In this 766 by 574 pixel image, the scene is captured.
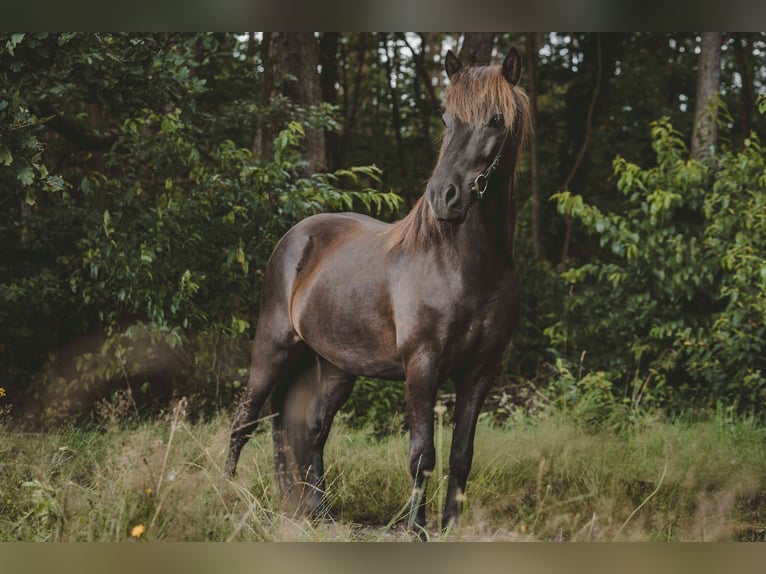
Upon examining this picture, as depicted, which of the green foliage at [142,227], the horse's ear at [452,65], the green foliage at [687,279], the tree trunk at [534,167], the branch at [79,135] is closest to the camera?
the horse's ear at [452,65]

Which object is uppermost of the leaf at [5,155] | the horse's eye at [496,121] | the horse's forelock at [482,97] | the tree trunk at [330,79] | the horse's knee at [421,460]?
the tree trunk at [330,79]

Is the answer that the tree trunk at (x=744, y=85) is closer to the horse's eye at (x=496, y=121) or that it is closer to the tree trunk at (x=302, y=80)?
the tree trunk at (x=302, y=80)

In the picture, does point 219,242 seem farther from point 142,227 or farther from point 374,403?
point 374,403

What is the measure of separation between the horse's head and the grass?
1.39 metres

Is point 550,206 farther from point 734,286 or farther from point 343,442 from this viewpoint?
point 343,442

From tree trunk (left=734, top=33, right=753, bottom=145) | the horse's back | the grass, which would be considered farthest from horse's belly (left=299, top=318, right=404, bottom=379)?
tree trunk (left=734, top=33, right=753, bottom=145)

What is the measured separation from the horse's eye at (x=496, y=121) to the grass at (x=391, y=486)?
5.33 feet

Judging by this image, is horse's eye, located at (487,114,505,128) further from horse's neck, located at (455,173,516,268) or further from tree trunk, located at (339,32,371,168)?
tree trunk, located at (339,32,371,168)

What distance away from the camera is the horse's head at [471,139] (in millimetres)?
3361

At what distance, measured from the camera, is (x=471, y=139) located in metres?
3.44

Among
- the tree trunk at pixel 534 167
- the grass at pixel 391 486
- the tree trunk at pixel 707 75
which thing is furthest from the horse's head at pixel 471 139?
the tree trunk at pixel 534 167

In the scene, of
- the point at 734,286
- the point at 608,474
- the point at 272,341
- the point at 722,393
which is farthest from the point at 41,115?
the point at 722,393

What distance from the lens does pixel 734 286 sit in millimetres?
6910

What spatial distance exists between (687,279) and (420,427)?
15.1ft
